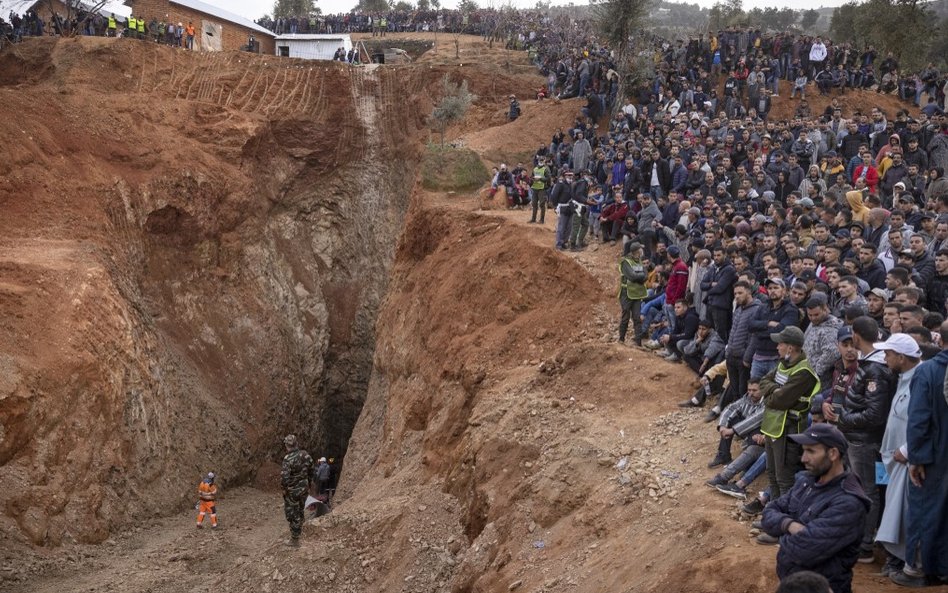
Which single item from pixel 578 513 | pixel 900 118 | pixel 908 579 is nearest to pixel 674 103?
pixel 900 118

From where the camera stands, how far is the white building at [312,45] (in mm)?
44250

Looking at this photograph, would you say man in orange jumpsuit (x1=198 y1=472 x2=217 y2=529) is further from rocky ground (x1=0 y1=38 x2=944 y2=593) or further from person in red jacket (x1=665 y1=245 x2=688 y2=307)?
person in red jacket (x1=665 y1=245 x2=688 y2=307)

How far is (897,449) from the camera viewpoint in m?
7.09

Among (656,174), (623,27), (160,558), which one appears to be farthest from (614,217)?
(623,27)

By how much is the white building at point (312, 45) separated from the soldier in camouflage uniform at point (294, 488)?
33120 mm

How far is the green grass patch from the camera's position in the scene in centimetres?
2750

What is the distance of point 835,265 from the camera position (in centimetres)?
1077

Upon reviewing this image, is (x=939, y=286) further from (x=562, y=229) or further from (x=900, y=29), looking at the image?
(x=900, y=29)

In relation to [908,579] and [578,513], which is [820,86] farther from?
[908,579]

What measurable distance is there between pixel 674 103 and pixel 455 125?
1141cm

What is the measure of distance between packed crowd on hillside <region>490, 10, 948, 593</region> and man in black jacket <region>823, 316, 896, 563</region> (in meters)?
0.02

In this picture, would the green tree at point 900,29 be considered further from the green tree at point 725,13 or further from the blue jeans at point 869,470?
the blue jeans at point 869,470

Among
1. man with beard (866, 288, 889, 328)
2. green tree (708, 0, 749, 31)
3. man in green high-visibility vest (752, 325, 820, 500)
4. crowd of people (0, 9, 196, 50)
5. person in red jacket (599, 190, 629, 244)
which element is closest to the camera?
man in green high-visibility vest (752, 325, 820, 500)

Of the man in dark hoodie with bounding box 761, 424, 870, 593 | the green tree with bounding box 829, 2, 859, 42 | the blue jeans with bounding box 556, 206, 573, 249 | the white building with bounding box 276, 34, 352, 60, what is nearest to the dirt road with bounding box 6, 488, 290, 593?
the blue jeans with bounding box 556, 206, 573, 249
